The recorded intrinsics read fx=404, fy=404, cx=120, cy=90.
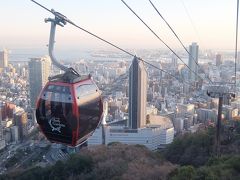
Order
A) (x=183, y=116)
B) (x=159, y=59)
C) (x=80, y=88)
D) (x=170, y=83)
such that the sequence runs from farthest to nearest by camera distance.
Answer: (x=159, y=59), (x=170, y=83), (x=183, y=116), (x=80, y=88)

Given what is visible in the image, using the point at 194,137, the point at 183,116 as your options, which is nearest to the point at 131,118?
the point at 183,116

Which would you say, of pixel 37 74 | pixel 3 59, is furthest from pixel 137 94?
pixel 3 59

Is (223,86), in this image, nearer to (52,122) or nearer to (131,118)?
(52,122)

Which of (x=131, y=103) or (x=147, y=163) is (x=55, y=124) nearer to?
(x=147, y=163)

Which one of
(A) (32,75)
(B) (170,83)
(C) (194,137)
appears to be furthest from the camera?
(B) (170,83)

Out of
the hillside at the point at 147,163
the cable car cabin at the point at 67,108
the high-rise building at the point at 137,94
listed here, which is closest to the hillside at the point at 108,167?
the hillside at the point at 147,163
